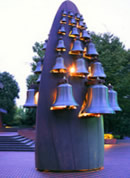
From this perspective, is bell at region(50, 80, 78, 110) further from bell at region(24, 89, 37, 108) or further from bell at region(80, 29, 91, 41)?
bell at region(80, 29, 91, 41)

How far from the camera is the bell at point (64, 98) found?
31.6 ft

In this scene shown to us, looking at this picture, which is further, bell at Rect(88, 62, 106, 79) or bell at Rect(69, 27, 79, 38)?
bell at Rect(69, 27, 79, 38)

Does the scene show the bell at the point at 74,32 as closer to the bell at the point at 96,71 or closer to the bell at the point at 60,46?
the bell at the point at 60,46

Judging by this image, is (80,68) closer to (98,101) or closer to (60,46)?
(60,46)

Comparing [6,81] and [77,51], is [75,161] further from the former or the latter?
[6,81]

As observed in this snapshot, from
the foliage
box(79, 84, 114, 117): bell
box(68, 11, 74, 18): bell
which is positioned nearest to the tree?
the foliage

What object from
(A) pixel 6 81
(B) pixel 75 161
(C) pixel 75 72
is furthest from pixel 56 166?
(A) pixel 6 81

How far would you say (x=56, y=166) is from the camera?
33.5 feet

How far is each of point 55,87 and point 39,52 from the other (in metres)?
22.4

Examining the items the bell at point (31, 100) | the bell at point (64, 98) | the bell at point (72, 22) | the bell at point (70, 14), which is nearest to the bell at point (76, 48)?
the bell at point (72, 22)

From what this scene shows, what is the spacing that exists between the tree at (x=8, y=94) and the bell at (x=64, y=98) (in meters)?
38.4

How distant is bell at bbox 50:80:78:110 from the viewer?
31.6 feet

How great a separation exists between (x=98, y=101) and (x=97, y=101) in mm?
38

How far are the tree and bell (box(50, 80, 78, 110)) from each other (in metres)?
38.4
